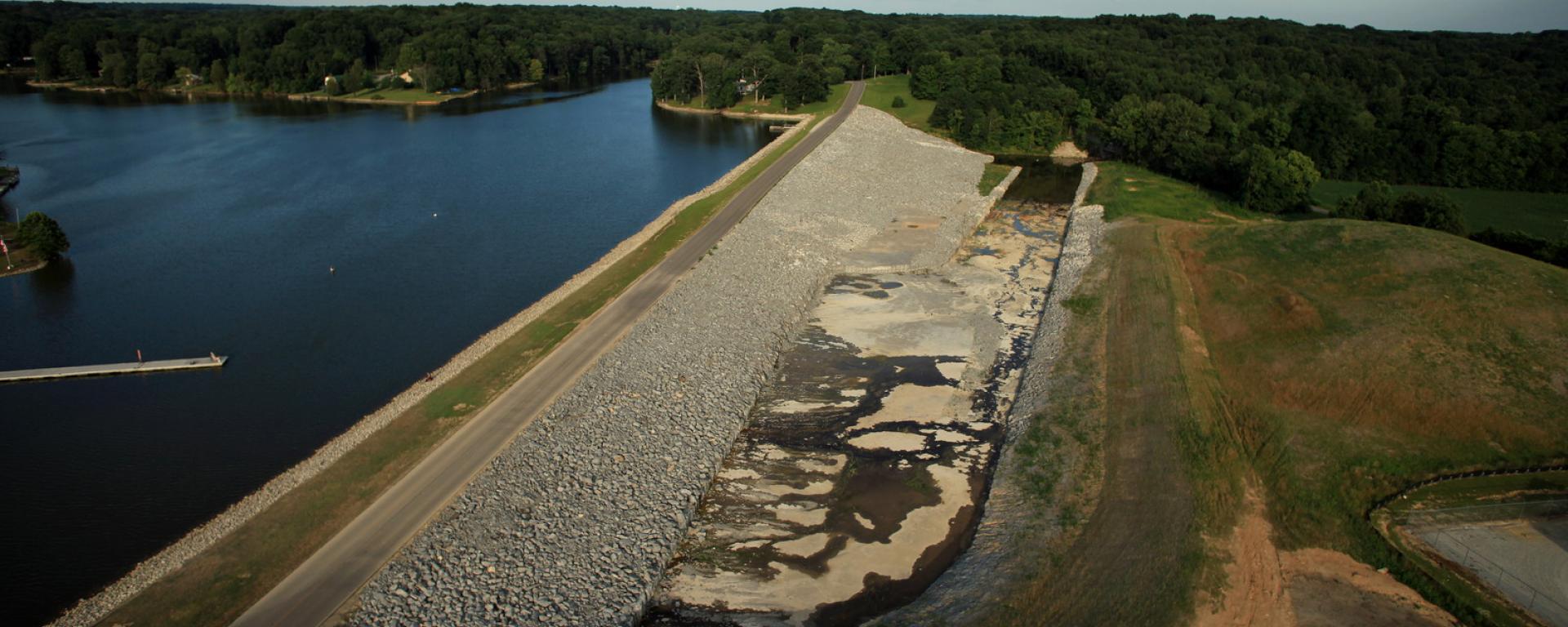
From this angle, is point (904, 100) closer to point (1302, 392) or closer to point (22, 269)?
point (1302, 392)

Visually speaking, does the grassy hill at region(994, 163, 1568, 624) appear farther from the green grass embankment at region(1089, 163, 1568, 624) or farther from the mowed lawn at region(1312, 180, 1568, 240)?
the mowed lawn at region(1312, 180, 1568, 240)

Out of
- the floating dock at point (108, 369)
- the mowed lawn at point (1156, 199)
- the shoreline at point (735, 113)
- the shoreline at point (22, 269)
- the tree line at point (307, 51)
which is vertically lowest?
the floating dock at point (108, 369)

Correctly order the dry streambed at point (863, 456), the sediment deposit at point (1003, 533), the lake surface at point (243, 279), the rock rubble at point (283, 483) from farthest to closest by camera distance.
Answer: the lake surface at point (243, 279) < the dry streambed at point (863, 456) < the sediment deposit at point (1003, 533) < the rock rubble at point (283, 483)

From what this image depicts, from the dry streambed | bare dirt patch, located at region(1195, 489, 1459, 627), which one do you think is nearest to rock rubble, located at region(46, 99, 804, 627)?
the dry streambed

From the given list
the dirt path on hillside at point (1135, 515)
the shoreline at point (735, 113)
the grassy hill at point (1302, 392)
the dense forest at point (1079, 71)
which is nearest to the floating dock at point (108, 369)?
the grassy hill at point (1302, 392)

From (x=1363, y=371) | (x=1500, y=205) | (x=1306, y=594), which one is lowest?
(x=1306, y=594)

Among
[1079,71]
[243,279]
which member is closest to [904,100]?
[1079,71]

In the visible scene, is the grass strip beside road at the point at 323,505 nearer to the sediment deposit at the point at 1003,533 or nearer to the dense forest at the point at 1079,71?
the sediment deposit at the point at 1003,533
